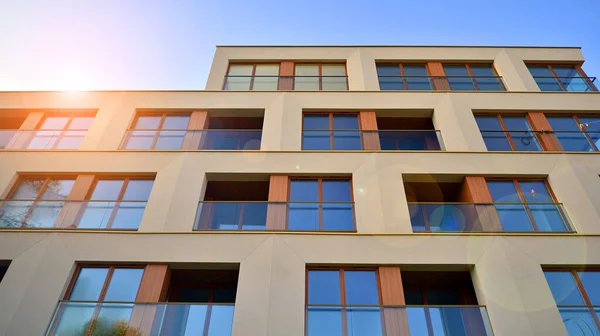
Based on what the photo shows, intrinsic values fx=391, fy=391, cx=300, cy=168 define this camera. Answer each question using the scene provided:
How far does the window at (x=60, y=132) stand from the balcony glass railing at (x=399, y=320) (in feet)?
30.3

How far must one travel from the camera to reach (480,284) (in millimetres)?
8461

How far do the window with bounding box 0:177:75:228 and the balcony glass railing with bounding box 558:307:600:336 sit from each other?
38.9 ft

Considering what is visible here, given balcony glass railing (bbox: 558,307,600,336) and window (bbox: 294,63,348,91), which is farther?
window (bbox: 294,63,348,91)

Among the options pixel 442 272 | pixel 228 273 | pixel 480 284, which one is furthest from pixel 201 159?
pixel 480 284

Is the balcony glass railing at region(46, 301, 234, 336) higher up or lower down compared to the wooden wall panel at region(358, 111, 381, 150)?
lower down

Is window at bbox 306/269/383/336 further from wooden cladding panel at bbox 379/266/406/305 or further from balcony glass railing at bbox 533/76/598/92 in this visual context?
balcony glass railing at bbox 533/76/598/92

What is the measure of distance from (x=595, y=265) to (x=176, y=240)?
9.64 m

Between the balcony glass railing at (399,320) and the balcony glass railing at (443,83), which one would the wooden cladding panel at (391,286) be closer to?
the balcony glass railing at (399,320)

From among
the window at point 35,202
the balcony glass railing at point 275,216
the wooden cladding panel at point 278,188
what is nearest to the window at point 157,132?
the window at point 35,202

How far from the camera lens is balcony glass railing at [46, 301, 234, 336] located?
7.62 meters

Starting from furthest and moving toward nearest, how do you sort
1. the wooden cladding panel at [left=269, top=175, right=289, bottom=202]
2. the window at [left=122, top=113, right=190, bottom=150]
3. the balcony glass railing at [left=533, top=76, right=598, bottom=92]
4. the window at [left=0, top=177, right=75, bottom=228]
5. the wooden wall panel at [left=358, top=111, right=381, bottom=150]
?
the balcony glass railing at [left=533, top=76, right=598, bottom=92], the window at [left=122, top=113, right=190, bottom=150], the wooden wall panel at [left=358, top=111, right=381, bottom=150], the wooden cladding panel at [left=269, top=175, right=289, bottom=202], the window at [left=0, top=177, right=75, bottom=228]

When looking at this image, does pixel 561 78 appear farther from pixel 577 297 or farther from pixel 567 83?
pixel 577 297

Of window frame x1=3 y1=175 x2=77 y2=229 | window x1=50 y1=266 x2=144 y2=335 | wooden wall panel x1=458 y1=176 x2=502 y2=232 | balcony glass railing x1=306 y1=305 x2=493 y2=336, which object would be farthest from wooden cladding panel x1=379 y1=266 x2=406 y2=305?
window frame x1=3 y1=175 x2=77 y2=229

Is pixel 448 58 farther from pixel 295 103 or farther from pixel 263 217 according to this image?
pixel 263 217
